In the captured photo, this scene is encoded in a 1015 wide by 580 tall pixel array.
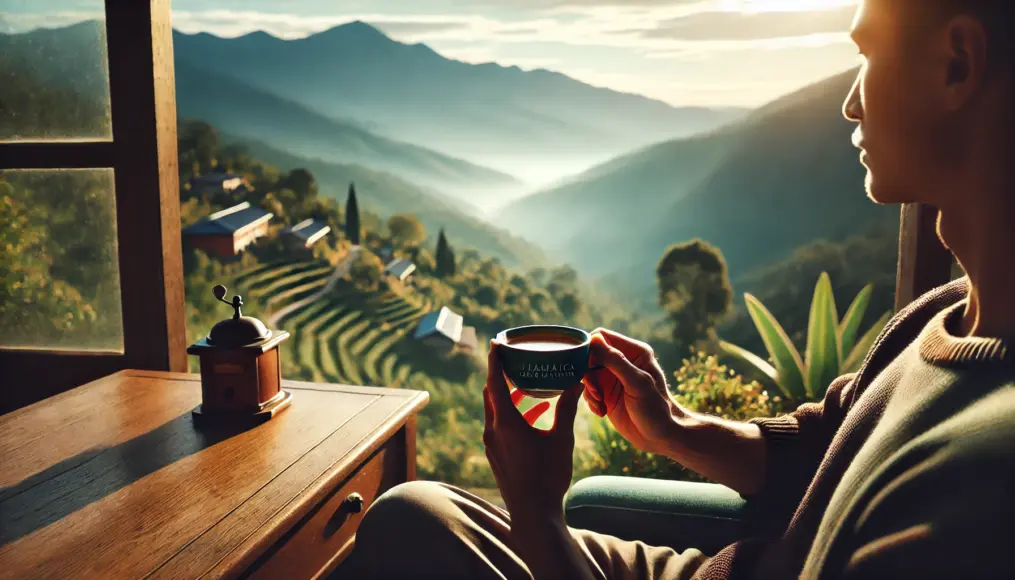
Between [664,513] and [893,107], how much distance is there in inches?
31.9

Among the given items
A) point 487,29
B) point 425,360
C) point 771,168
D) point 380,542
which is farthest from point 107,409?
point 771,168

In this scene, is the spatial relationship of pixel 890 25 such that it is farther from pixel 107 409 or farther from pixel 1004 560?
pixel 107 409

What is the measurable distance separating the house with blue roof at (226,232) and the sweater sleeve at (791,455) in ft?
9.50

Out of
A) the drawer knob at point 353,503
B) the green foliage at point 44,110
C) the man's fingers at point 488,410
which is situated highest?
the green foliage at point 44,110

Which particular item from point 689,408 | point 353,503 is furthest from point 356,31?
point 353,503

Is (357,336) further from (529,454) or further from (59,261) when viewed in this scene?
(529,454)

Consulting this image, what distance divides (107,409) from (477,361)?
2100 mm

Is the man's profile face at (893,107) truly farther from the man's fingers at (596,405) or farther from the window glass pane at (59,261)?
the window glass pane at (59,261)

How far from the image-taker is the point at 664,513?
134 cm

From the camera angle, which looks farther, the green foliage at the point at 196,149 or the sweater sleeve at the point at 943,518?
the green foliage at the point at 196,149

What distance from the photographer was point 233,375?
147 cm

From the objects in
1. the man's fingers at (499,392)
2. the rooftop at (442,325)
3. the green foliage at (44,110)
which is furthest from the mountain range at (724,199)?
the man's fingers at (499,392)

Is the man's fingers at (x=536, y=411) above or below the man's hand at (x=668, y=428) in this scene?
above

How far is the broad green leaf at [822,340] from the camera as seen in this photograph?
271 cm
